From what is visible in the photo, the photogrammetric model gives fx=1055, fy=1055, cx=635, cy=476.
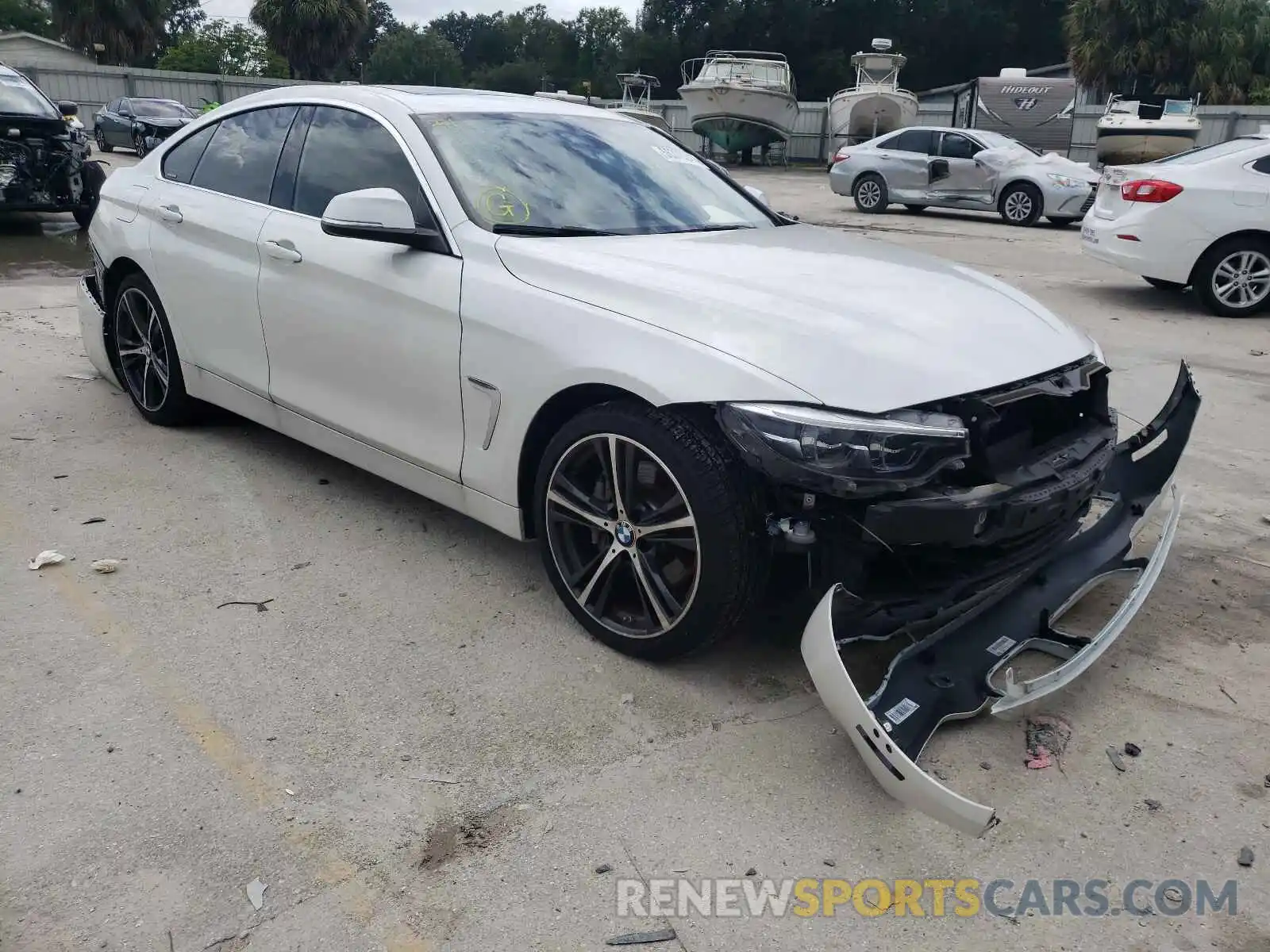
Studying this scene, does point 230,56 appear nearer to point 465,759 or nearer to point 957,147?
point 957,147

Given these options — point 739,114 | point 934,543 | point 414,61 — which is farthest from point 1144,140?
point 414,61

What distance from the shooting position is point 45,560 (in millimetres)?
3846

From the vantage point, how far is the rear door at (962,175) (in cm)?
1692

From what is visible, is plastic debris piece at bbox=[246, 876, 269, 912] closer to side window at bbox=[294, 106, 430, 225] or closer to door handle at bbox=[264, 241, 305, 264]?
side window at bbox=[294, 106, 430, 225]

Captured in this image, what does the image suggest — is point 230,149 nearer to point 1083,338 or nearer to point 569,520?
point 569,520

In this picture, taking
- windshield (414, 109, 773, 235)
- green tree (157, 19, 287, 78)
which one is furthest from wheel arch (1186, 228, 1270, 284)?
green tree (157, 19, 287, 78)

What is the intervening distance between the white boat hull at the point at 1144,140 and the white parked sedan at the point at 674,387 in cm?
1831

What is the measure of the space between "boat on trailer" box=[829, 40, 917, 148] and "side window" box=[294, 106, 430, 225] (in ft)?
88.0

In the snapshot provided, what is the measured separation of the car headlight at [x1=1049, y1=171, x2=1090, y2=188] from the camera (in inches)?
638

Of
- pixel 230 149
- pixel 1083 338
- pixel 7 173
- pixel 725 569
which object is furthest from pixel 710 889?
pixel 7 173

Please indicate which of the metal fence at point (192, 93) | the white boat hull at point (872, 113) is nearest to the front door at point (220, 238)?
the white boat hull at point (872, 113)

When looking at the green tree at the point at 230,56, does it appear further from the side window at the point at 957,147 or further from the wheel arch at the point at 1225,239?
the wheel arch at the point at 1225,239

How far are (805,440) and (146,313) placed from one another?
3.80m

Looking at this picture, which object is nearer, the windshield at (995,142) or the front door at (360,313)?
the front door at (360,313)
